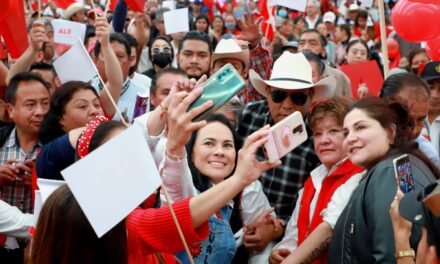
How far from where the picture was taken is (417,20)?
5336 mm

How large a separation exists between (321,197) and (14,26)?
8.85ft

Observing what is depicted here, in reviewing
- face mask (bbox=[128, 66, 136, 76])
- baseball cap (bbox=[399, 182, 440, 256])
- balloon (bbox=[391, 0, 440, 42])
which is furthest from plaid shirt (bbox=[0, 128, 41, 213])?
balloon (bbox=[391, 0, 440, 42])

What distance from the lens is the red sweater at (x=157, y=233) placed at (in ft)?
8.04

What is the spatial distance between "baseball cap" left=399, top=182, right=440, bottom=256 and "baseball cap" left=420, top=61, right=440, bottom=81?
10.2 ft

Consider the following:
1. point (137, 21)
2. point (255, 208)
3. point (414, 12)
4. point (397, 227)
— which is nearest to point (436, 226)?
point (397, 227)

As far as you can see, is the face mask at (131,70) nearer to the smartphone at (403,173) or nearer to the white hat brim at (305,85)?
the white hat brim at (305,85)

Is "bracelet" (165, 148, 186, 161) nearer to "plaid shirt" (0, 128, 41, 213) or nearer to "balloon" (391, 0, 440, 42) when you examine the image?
"plaid shirt" (0, 128, 41, 213)

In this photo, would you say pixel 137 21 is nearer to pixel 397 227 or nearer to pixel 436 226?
pixel 397 227

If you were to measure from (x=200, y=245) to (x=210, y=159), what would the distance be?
432mm

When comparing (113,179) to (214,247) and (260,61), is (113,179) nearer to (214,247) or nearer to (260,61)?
(214,247)

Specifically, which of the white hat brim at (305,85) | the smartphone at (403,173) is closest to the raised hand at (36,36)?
the white hat brim at (305,85)

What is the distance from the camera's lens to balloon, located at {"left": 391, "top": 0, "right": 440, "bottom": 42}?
524 centimetres

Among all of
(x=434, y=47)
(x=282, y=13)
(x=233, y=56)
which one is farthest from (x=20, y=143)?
(x=282, y=13)

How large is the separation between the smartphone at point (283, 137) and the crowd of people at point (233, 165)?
1.6 inches
